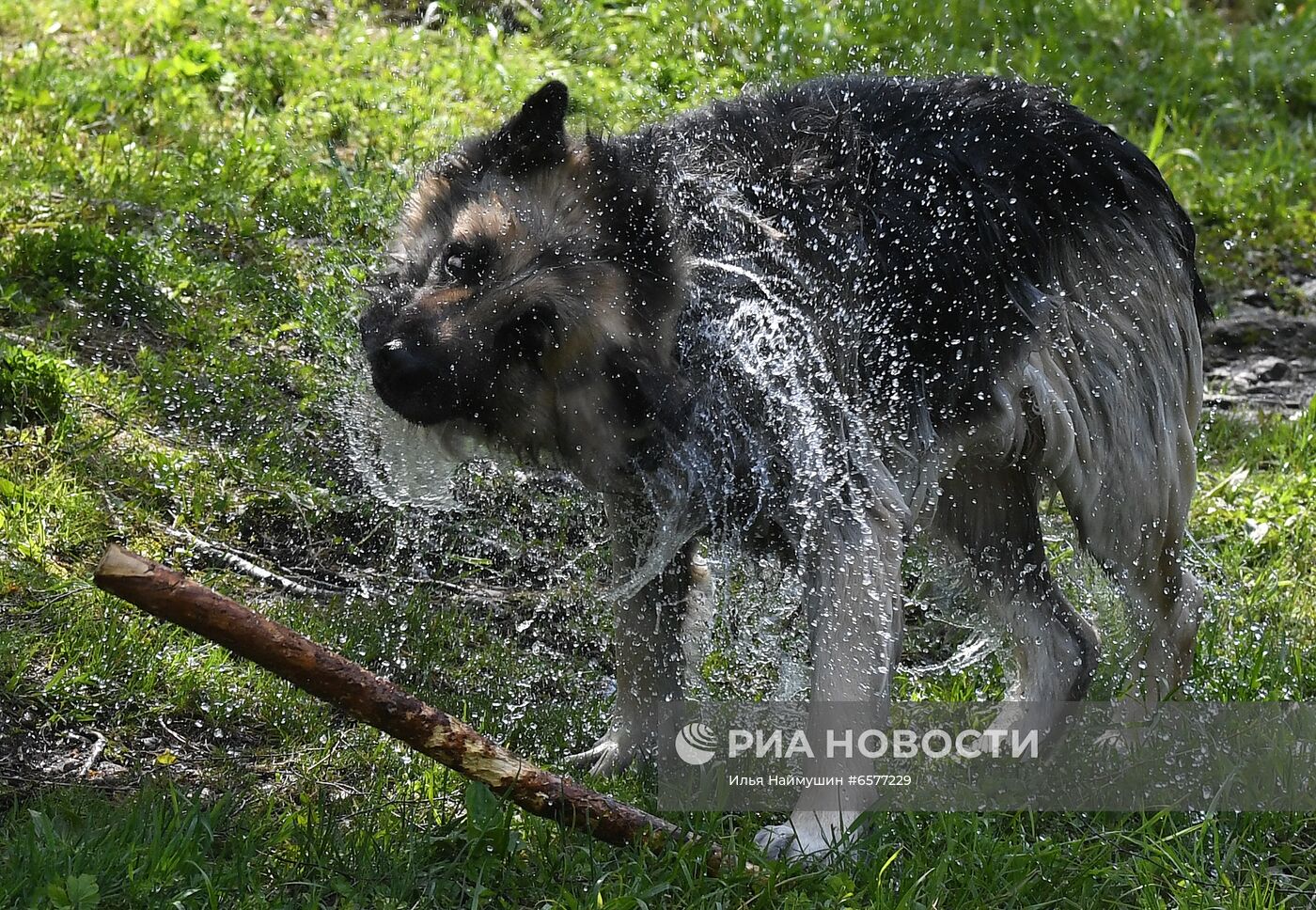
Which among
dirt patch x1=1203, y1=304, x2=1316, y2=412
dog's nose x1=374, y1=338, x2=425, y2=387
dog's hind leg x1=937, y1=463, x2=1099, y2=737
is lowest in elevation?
dirt patch x1=1203, y1=304, x2=1316, y2=412

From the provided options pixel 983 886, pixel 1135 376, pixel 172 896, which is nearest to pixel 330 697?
pixel 172 896

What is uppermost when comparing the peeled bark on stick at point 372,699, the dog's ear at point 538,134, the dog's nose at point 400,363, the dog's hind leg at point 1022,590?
the dog's ear at point 538,134

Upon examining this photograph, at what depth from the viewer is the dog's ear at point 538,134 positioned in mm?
3570

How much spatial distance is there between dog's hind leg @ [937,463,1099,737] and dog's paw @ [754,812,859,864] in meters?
0.92

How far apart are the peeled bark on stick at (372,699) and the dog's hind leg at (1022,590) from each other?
1370 mm

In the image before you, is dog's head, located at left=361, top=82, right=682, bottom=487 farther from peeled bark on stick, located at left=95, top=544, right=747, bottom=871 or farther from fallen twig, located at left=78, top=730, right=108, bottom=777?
fallen twig, located at left=78, top=730, right=108, bottom=777

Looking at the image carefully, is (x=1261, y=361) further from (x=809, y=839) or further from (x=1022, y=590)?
(x=809, y=839)

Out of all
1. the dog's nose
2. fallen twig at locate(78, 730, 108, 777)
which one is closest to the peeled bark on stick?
the dog's nose

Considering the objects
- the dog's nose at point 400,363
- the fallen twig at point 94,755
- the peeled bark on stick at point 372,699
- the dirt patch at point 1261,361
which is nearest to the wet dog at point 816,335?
the dog's nose at point 400,363

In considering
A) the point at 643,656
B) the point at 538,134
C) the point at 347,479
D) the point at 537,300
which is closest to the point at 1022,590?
the point at 643,656

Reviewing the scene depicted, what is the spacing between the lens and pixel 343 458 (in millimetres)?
5078

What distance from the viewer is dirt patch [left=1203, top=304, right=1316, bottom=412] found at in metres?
6.38

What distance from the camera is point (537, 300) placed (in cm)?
338

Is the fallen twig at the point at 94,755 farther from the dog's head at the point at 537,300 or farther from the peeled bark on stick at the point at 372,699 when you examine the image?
the dog's head at the point at 537,300
